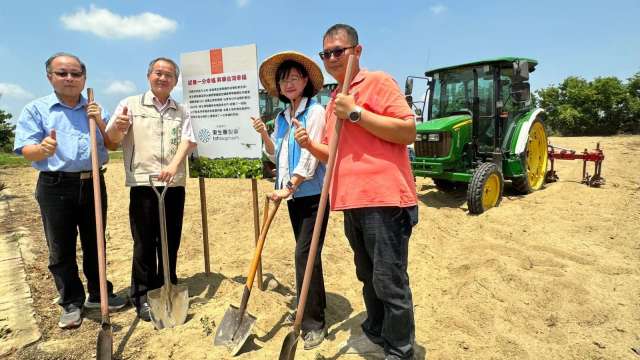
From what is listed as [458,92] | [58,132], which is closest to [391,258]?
[58,132]

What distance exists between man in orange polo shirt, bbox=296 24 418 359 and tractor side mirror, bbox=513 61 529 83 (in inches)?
197

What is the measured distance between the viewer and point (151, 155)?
3066mm

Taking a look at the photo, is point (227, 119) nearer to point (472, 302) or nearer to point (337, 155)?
point (337, 155)

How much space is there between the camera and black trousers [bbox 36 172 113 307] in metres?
2.98

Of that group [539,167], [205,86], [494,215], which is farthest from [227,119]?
[539,167]

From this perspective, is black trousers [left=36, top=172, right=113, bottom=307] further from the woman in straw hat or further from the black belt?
the woman in straw hat

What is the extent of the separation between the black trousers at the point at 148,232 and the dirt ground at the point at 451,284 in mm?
305

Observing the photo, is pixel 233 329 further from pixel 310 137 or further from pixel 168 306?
pixel 310 137

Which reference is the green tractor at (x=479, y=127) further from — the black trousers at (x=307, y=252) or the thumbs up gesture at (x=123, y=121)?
the thumbs up gesture at (x=123, y=121)

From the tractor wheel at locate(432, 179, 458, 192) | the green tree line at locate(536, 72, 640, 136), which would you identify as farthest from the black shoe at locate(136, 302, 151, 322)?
the green tree line at locate(536, 72, 640, 136)

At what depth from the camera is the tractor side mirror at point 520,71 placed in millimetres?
6270

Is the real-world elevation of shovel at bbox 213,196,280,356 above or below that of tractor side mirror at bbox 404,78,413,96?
below

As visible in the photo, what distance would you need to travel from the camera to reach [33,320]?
322 cm

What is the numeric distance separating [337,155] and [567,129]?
1170 inches
